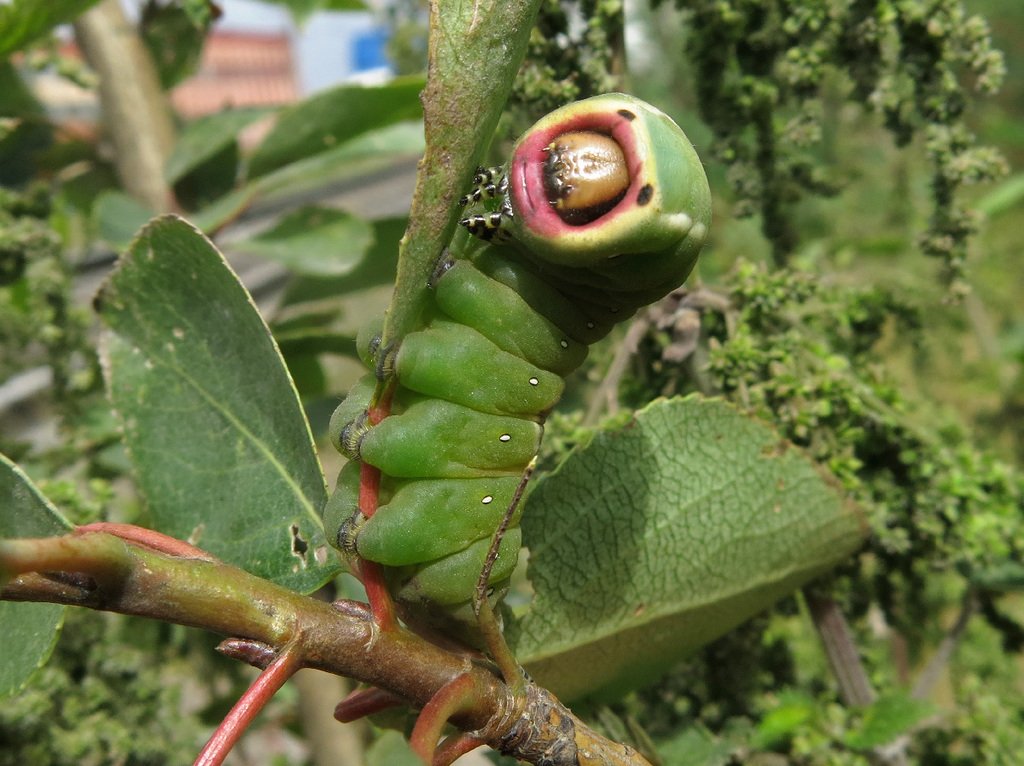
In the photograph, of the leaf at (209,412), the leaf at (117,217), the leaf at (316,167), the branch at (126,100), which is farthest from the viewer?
the branch at (126,100)

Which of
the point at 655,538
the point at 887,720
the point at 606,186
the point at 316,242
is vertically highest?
the point at 606,186

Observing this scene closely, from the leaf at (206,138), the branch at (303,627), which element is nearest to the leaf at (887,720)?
the branch at (303,627)

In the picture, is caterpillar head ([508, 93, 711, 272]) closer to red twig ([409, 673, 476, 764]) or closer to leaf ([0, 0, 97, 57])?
red twig ([409, 673, 476, 764])

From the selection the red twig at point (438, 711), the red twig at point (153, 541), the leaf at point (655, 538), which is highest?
the red twig at point (153, 541)

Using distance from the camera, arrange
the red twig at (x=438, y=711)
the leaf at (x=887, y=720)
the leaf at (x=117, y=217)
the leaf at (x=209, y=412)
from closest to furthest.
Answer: the red twig at (x=438, y=711), the leaf at (x=209, y=412), the leaf at (x=887, y=720), the leaf at (x=117, y=217)

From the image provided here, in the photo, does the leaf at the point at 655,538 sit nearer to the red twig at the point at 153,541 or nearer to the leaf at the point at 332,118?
the red twig at the point at 153,541

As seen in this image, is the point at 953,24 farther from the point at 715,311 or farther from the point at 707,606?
the point at 707,606

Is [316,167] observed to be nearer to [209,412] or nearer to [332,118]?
[332,118]

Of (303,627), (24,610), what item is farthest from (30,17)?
(303,627)
